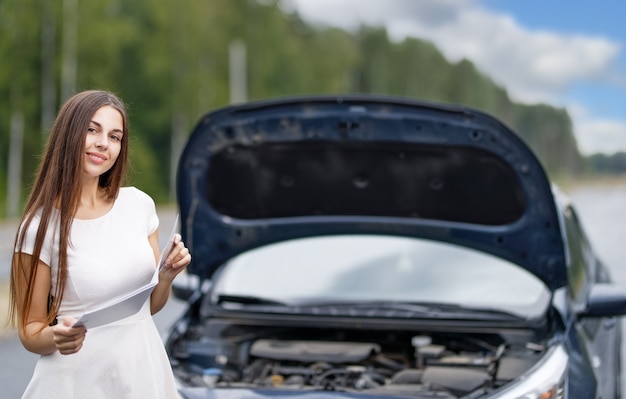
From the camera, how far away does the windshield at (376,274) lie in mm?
4531

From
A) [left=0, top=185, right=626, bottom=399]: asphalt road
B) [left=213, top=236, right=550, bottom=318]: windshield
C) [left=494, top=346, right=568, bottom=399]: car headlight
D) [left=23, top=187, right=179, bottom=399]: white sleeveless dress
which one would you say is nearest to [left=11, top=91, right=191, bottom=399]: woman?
[left=23, top=187, right=179, bottom=399]: white sleeveless dress

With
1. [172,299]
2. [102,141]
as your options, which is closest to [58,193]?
[102,141]

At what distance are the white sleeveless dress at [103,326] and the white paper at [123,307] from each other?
3 centimetres

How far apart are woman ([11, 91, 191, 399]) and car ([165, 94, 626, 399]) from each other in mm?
1524

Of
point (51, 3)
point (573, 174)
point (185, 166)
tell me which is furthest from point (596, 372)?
point (573, 174)

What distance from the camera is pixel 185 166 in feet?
14.0

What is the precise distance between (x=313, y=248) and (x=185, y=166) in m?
1.04

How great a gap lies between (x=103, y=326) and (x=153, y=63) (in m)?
45.1

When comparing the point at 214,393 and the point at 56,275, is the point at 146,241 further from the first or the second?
the point at 214,393

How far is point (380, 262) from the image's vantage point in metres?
4.94

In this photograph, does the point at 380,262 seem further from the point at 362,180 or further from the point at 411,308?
the point at 362,180

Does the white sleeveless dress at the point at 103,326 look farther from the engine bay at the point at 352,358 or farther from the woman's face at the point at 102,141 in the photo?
the engine bay at the point at 352,358

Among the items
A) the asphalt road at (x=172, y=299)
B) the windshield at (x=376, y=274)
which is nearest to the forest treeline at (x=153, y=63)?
the asphalt road at (x=172, y=299)

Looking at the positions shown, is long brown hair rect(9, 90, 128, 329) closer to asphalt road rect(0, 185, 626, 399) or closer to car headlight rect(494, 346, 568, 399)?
car headlight rect(494, 346, 568, 399)
